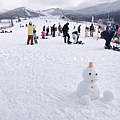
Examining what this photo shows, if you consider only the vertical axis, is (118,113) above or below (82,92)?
below

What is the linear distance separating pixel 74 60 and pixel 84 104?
13.6 ft

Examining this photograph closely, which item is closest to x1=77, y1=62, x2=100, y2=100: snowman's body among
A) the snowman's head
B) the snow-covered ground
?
the snowman's head

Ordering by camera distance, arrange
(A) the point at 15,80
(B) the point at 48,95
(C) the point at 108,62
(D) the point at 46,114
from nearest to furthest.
A: (D) the point at 46,114 < (B) the point at 48,95 < (A) the point at 15,80 < (C) the point at 108,62

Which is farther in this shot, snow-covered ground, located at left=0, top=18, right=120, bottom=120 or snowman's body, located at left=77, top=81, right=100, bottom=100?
snowman's body, located at left=77, top=81, right=100, bottom=100

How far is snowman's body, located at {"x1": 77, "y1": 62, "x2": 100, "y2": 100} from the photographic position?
165 inches

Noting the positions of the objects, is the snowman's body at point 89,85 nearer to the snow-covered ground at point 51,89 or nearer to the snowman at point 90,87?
the snowman at point 90,87

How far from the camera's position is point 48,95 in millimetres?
4648

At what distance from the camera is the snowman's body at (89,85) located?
4199mm

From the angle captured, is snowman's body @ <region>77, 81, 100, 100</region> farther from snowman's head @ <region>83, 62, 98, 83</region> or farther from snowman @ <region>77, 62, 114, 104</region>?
snowman's head @ <region>83, 62, 98, 83</region>

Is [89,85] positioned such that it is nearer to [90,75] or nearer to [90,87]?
[90,87]

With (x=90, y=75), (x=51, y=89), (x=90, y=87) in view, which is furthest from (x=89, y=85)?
(x=51, y=89)

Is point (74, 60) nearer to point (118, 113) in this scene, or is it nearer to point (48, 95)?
point (48, 95)

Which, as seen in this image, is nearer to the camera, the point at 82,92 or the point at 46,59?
the point at 82,92

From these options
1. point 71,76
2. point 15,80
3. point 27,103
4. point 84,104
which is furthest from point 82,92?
point 15,80
